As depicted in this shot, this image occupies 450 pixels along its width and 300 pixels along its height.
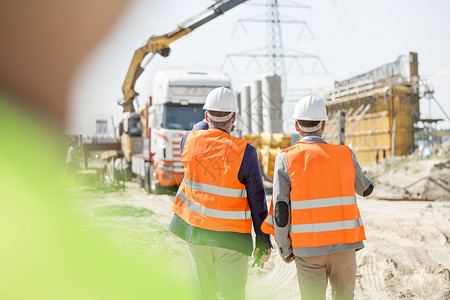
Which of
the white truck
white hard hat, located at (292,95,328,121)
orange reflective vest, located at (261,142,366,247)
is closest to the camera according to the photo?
orange reflective vest, located at (261,142,366,247)

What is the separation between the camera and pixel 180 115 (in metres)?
12.1

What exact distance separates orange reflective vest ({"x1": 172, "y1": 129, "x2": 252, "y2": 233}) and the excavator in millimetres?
10924

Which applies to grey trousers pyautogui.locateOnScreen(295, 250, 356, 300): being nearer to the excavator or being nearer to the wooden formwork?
the excavator

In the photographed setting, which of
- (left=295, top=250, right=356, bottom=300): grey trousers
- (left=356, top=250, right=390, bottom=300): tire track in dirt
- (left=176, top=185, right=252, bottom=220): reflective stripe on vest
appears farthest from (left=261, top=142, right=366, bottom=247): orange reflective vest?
(left=356, top=250, right=390, bottom=300): tire track in dirt

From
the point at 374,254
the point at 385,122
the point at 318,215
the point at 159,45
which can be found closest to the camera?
the point at 318,215

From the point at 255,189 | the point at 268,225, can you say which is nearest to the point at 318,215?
the point at 268,225

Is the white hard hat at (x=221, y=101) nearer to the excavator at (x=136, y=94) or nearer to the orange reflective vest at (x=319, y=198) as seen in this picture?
the orange reflective vest at (x=319, y=198)

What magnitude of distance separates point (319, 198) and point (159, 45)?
14.1m

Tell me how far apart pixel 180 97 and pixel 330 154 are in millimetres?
9607

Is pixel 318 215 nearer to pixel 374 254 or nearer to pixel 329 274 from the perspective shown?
pixel 329 274

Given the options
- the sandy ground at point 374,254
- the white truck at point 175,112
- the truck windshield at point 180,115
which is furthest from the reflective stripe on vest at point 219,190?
the truck windshield at point 180,115

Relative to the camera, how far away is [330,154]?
2.87 meters

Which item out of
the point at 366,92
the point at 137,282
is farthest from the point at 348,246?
the point at 366,92

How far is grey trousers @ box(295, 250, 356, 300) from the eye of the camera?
2834mm
